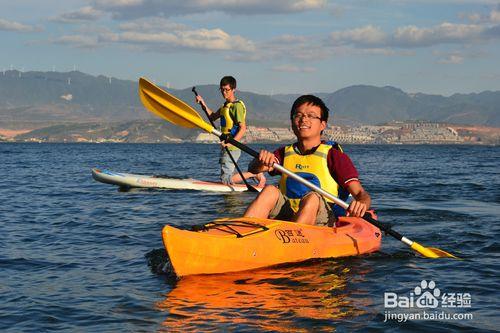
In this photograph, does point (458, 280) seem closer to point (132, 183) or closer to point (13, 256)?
point (13, 256)

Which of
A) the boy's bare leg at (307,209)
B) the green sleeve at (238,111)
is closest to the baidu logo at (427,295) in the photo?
the boy's bare leg at (307,209)

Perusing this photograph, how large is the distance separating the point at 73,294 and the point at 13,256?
7.35 feet

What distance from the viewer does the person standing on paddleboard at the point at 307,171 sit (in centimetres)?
759

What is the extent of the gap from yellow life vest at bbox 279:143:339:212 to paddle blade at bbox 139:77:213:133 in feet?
4.20

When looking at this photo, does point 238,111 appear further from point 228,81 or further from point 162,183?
point 162,183

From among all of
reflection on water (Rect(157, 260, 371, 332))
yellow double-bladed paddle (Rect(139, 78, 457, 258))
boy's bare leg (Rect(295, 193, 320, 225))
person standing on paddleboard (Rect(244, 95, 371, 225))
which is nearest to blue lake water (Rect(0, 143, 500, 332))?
reflection on water (Rect(157, 260, 371, 332))

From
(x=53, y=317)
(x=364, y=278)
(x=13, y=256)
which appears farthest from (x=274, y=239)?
(x=13, y=256)

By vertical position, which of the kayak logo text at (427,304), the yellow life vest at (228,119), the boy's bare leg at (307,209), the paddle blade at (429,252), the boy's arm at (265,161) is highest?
the yellow life vest at (228,119)

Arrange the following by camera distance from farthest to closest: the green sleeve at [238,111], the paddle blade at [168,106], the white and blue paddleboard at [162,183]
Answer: the white and blue paddleboard at [162,183]
the green sleeve at [238,111]
the paddle blade at [168,106]

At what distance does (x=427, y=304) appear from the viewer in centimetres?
608

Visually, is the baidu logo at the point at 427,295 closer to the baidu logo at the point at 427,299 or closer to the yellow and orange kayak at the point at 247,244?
the baidu logo at the point at 427,299

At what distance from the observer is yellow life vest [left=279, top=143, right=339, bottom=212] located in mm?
7820

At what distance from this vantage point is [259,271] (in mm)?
7180

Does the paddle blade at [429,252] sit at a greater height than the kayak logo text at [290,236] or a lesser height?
lesser
